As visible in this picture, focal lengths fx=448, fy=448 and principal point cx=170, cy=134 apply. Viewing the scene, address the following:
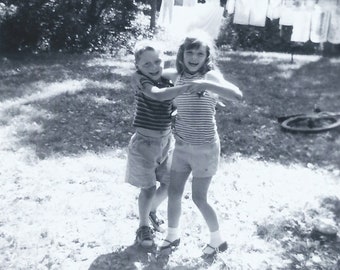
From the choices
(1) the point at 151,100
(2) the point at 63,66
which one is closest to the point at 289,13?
(1) the point at 151,100

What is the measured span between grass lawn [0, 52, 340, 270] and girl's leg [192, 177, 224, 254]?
0.15 metres

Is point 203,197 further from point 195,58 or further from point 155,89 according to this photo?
point 195,58

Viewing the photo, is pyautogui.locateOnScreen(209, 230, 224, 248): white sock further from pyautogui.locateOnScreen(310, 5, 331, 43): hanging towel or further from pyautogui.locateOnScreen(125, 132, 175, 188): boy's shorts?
pyautogui.locateOnScreen(310, 5, 331, 43): hanging towel

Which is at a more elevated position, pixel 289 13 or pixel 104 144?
pixel 289 13

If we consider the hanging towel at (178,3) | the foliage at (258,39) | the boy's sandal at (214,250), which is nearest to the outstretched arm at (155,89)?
the boy's sandal at (214,250)

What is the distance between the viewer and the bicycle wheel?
21.9 feet

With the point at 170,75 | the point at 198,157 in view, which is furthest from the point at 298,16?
the point at 198,157

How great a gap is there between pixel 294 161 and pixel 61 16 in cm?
1033

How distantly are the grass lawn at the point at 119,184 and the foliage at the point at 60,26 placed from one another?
4.43m

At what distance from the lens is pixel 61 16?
13.7 meters

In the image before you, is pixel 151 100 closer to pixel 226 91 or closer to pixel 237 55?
pixel 226 91

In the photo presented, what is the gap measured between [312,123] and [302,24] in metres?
2.66

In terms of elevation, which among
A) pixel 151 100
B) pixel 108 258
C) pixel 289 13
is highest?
pixel 289 13

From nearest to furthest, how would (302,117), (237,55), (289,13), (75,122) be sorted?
(289,13)
(75,122)
(302,117)
(237,55)
